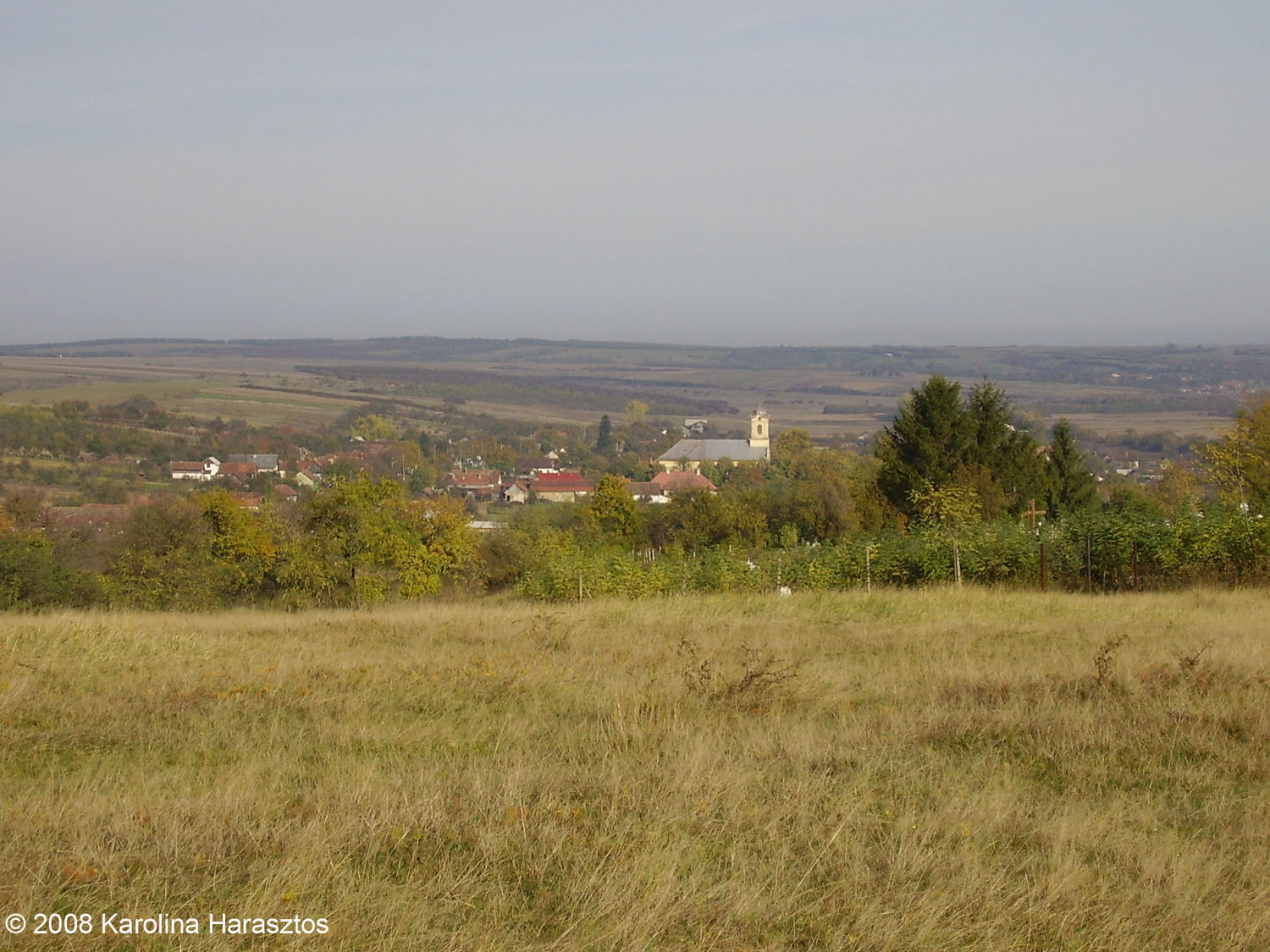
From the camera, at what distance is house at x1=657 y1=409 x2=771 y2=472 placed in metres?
115

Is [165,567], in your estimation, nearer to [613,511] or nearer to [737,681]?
[737,681]

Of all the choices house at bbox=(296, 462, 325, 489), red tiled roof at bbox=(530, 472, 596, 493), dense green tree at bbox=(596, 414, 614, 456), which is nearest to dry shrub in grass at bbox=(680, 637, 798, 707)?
house at bbox=(296, 462, 325, 489)

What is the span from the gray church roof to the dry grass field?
351 feet

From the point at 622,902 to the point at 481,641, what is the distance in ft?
27.6

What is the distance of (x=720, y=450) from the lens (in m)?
126

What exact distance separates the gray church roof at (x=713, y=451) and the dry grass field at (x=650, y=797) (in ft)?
351

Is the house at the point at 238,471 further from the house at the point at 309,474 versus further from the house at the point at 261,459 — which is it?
the house at the point at 309,474

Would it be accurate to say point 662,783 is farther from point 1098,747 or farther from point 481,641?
point 481,641

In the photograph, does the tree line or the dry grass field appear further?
the tree line

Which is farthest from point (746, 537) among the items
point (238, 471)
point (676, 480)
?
point (238, 471)

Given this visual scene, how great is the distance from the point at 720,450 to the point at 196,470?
59213 mm

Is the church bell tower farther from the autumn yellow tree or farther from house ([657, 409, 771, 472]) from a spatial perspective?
the autumn yellow tree

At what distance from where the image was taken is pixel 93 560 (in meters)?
29.0

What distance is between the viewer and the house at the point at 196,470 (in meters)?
84.1
